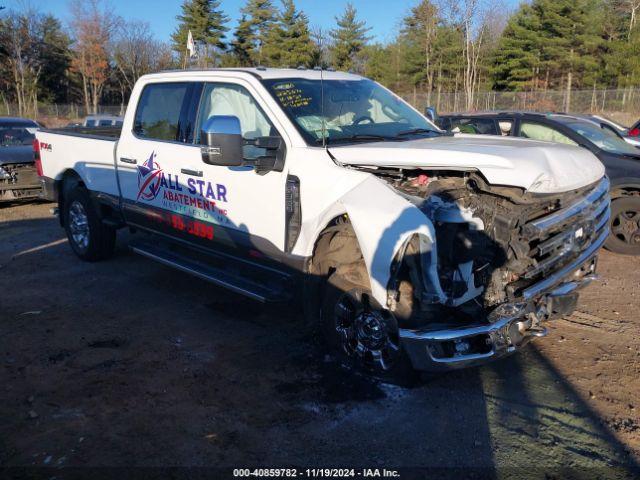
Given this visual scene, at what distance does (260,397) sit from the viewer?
3852mm

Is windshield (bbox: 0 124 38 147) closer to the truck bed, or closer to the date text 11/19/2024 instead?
the truck bed

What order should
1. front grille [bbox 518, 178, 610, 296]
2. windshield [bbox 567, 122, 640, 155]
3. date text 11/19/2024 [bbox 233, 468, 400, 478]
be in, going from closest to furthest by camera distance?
date text 11/19/2024 [bbox 233, 468, 400, 478]
front grille [bbox 518, 178, 610, 296]
windshield [bbox 567, 122, 640, 155]

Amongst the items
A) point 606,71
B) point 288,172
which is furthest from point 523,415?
point 606,71

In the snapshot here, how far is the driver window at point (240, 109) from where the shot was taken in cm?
451

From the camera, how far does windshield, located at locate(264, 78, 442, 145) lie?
4.41 metres

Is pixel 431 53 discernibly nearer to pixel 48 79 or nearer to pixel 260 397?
pixel 48 79

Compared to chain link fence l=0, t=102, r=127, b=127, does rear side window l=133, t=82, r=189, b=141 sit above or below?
below

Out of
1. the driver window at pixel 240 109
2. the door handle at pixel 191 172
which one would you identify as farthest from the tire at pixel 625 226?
the door handle at pixel 191 172

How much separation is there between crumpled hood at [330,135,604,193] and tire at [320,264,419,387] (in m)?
0.77

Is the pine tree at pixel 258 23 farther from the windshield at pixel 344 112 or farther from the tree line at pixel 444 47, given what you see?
the windshield at pixel 344 112

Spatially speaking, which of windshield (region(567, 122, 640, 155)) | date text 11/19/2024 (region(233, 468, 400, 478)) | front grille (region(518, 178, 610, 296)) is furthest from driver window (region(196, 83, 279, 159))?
windshield (region(567, 122, 640, 155))

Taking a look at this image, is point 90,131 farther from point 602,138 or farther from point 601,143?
point 602,138

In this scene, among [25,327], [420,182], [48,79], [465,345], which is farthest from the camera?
[48,79]

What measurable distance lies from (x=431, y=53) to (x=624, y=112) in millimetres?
11908
